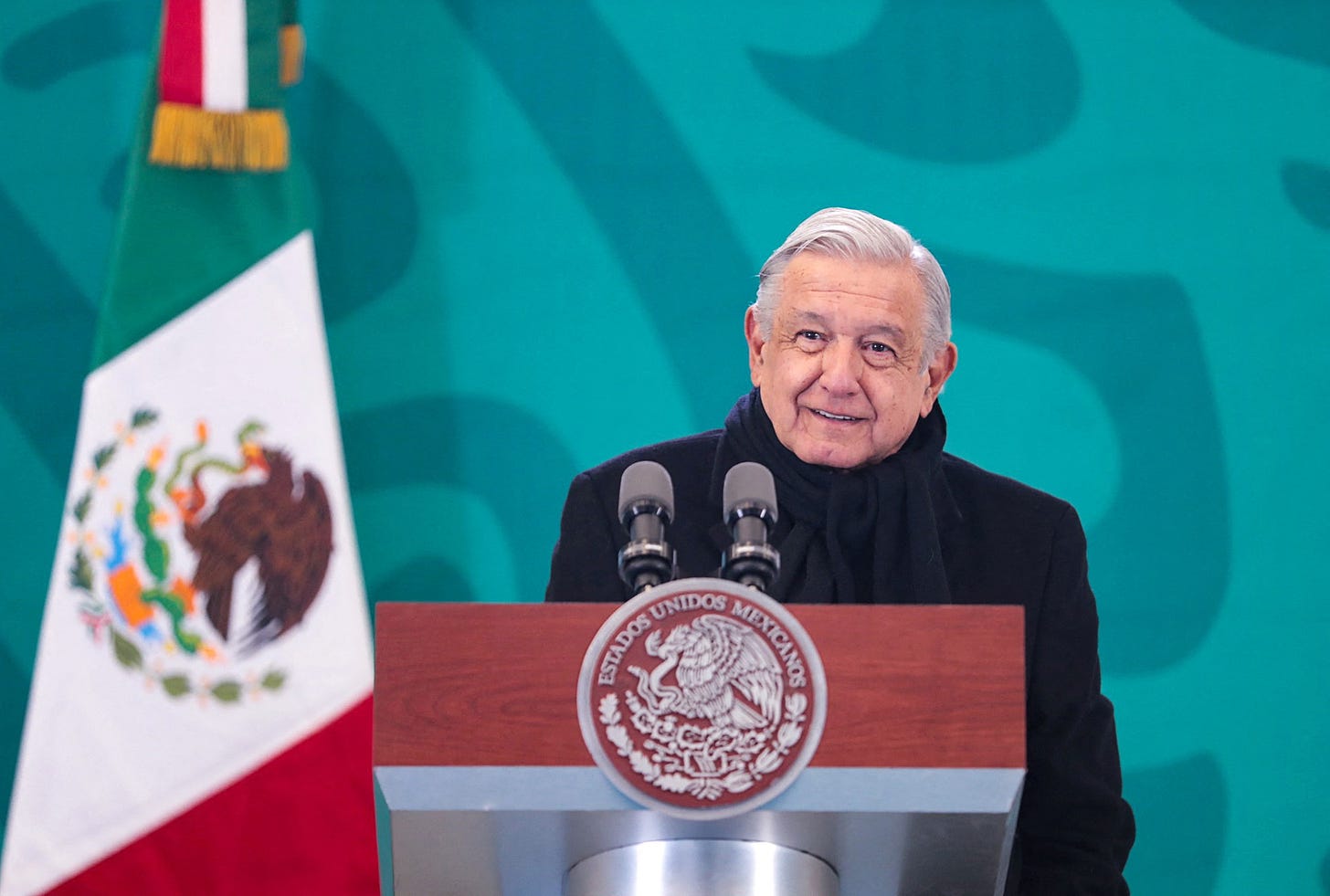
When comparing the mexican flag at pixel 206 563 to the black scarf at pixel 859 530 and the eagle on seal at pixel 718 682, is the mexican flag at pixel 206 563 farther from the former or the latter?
the eagle on seal at pixel 718 682

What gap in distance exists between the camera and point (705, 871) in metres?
1.29

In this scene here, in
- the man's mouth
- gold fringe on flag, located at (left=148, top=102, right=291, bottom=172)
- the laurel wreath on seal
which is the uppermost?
gold fringe on flag, located at (left=148, top=102, right=291, bottom=172)

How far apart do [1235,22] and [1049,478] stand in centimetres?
112

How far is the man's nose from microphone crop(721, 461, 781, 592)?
435 mm

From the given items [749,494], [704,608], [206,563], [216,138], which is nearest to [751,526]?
[749,494]

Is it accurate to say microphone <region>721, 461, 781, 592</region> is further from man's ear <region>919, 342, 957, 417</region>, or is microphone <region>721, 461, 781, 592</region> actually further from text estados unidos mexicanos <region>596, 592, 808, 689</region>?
man's ear <region>919, 342, 957, 417</region>

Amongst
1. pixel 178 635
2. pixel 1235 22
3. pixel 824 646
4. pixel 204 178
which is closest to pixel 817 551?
pixel 824 646

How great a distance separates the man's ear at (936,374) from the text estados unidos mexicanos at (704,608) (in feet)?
2.64

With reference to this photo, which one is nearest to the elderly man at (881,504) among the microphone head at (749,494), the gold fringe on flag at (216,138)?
the microphone head at (749,494)

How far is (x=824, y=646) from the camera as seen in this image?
1.26m

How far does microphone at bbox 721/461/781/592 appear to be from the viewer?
4.49ft

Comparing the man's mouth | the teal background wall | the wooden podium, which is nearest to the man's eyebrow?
the man's mouth

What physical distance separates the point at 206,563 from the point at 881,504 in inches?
54.3

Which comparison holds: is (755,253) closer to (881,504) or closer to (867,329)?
(867,329)
